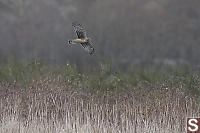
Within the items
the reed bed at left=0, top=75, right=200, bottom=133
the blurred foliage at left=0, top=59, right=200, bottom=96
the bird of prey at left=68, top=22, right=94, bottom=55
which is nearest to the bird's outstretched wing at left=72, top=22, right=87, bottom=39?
the bird of prey at left=68, top=22, right=94, bottom=55

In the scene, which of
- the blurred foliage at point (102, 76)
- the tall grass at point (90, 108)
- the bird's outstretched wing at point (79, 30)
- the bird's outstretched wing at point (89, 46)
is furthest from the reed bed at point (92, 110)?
the bird's outstretched wing at point (79, 30)

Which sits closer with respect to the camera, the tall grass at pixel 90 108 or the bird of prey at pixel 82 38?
the bird of prey at pixel 82 38

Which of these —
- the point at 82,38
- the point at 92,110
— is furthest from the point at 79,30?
the point at 92,110

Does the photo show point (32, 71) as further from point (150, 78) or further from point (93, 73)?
point (150, 78)

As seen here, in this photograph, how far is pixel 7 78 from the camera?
6605mm

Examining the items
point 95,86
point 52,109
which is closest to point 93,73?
point 95,86

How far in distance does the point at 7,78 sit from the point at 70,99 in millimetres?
2050

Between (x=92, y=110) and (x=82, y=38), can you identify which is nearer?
(x=82, y=38)

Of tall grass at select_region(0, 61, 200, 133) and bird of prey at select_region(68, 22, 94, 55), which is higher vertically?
bird of prey at select_region(68, 22, 94, 55)

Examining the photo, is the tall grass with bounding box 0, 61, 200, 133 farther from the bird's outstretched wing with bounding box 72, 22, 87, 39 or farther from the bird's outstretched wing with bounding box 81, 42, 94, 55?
the bird's outstretched wing with bounding box 72, 22, 87, 39

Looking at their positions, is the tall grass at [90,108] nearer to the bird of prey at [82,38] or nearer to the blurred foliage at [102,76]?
the blurred foliage at [102,76]

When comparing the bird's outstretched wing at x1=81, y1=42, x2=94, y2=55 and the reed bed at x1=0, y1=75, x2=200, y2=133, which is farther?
the reed bed at x1=0, y1=75, x2=200, y2=133

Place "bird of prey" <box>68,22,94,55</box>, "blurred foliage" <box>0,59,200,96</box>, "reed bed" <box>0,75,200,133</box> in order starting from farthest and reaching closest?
"blurred foliage" <box>0,59,200,96</box> → "reed bed" <box>0,75,200,133</box> → "bird of prey" <box>68,22,94,55</box>

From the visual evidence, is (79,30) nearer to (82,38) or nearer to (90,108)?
(82,38)
